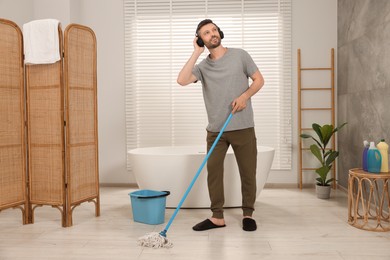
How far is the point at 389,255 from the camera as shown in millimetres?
2594

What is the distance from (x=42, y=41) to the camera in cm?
324

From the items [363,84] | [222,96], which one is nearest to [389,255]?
[222,96]

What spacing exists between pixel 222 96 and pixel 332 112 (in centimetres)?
228

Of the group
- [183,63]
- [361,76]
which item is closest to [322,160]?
[361,76]

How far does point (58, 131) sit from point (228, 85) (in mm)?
1354

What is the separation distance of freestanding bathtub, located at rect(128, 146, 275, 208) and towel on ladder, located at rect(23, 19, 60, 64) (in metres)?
1.23

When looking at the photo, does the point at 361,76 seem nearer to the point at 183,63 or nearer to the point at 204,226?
the point at 183,63

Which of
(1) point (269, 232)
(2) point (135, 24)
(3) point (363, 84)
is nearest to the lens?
(1) point (269, 232)

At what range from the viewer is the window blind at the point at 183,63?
16.4 feet

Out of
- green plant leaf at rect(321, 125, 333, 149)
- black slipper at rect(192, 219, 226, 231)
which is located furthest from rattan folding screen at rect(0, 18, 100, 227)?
green plant leaf at rect(321, 125, 333, 149)

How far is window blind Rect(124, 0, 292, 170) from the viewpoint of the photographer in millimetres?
5008

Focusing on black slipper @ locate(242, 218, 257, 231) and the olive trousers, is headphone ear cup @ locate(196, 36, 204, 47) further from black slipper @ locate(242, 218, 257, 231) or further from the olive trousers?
black slipper @ locate(242, 218, 257, 231)

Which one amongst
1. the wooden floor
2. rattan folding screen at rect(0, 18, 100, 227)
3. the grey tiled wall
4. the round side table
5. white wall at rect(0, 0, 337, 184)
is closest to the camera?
the wooden floor

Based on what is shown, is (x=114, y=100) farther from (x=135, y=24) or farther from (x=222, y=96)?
(x=222, y=96)
